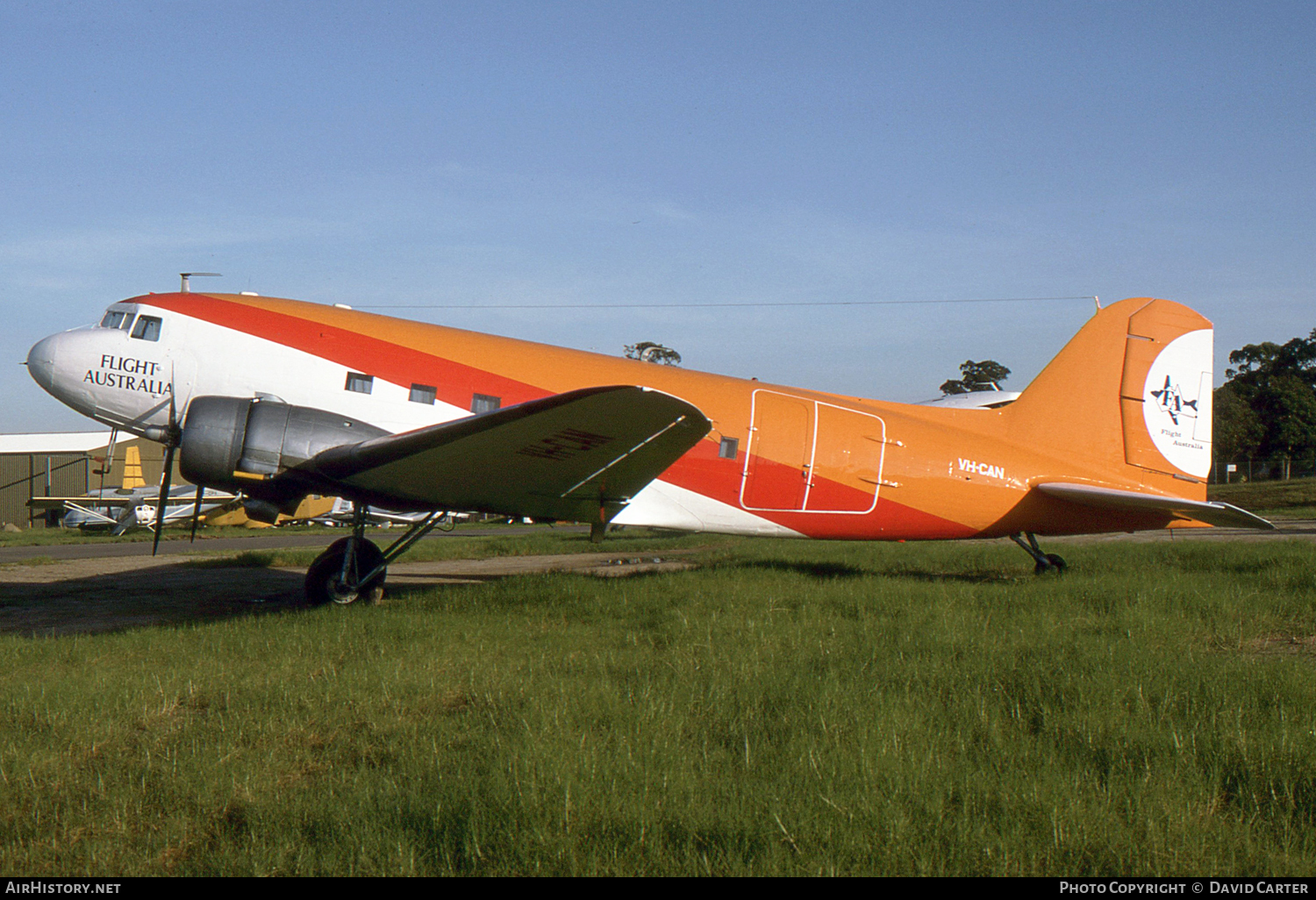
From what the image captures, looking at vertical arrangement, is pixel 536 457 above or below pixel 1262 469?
below

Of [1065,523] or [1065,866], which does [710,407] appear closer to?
[1065,523]

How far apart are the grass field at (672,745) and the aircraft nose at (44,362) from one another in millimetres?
3609

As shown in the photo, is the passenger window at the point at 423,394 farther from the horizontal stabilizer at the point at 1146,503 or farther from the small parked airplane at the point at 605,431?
the horizontal stabilizer at the point at 1146,503

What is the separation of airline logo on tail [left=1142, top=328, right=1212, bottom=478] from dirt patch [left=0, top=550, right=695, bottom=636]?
735 centimetres

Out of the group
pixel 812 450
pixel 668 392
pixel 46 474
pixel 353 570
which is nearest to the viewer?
pixel 353 570

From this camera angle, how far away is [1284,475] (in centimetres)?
4962

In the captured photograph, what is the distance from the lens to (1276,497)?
36.2m

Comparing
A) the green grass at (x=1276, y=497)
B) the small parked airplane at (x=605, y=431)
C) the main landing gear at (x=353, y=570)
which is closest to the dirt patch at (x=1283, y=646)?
the small parked airplane at (x=605, y=431)

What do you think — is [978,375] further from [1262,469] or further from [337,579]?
[337,579]

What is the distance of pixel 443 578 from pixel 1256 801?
1111 cm

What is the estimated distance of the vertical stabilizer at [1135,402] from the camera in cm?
1105

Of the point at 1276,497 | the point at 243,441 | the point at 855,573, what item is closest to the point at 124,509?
the point at 243,441

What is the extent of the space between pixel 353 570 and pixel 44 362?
409 centimetres

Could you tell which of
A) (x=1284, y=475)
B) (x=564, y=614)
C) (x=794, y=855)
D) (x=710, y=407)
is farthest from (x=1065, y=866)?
(x=1284, y=475)
